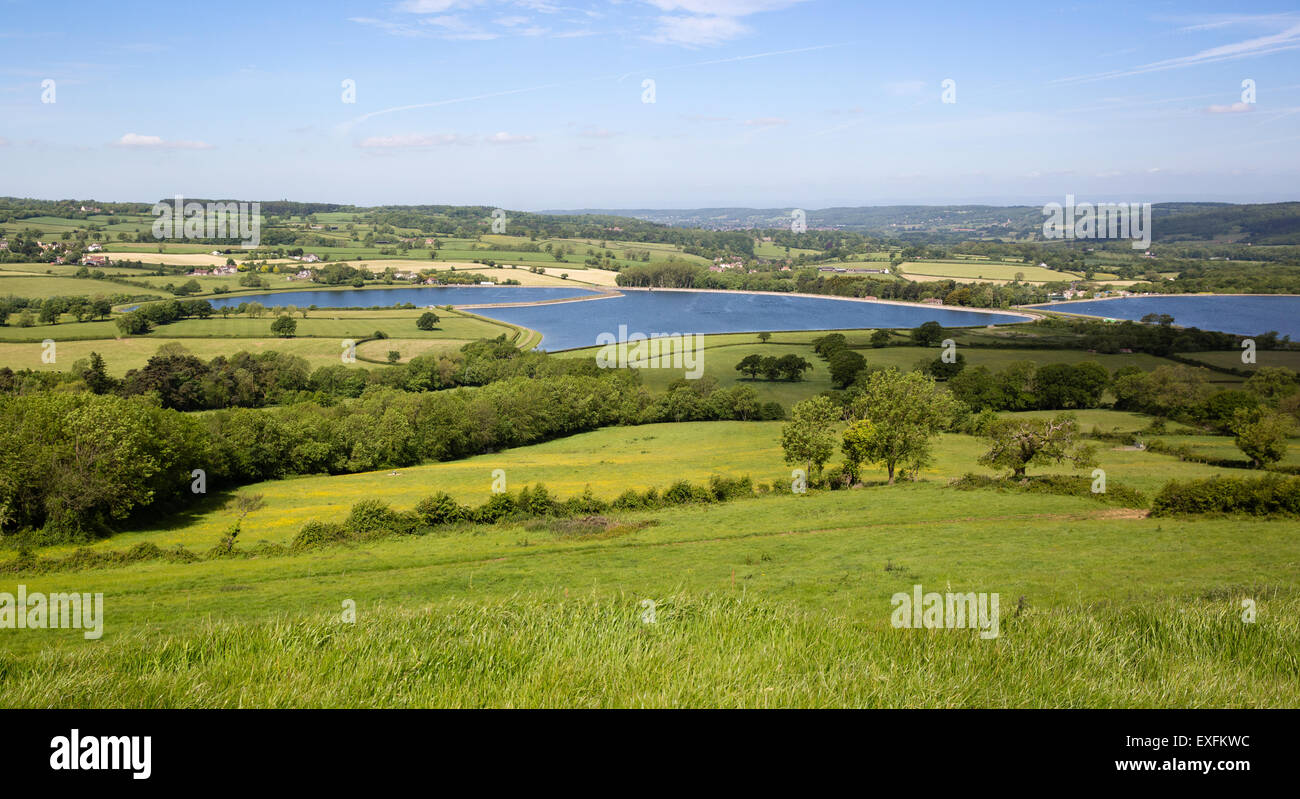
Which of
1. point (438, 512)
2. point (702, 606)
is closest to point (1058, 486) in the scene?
point (438, 512)

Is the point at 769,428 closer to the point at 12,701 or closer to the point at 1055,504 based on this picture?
the point at 1055,504

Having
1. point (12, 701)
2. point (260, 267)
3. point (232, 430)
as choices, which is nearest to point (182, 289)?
point (260, 267)

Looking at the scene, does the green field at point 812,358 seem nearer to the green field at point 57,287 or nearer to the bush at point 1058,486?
the bush at point 1058,486

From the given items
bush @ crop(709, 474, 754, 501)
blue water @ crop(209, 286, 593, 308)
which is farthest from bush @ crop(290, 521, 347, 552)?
blue water @ crop(209, 286, 593, 308)

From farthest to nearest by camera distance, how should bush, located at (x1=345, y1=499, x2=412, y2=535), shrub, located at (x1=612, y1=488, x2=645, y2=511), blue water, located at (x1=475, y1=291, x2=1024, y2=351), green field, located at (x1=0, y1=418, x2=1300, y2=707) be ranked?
blue water, located at (x1=475, y1=291, x2=1024, y2=351) < shrub, located at (x1=612, y1=488, x2=645, y2=511) < bush, located at (x1=345, y1=499, x2=412, y2=535) < green field, located at (x1=0, y1=418, x2=1300, y2=707)

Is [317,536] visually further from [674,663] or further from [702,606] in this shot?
[674,663]

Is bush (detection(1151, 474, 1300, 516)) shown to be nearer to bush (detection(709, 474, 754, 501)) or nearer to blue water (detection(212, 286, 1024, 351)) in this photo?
bush (detection(709, 474, 754, 501))
